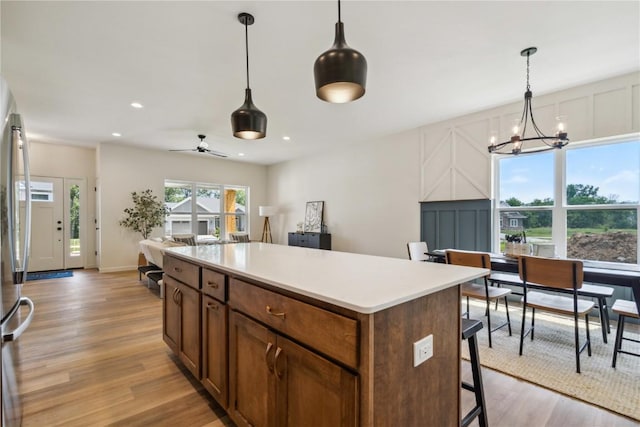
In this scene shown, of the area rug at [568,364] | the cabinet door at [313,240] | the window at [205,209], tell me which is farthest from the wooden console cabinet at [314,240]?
the area rug at [568,364]

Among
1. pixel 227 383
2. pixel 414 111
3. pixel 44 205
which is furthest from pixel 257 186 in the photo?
pixel 227 383

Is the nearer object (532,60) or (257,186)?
(532,60)

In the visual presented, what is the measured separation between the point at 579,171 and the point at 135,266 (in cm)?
826

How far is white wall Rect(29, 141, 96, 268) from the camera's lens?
6.19 metres

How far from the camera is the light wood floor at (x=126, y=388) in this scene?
1760 mm

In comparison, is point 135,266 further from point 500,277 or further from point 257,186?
point 500,277

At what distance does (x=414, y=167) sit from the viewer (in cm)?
522

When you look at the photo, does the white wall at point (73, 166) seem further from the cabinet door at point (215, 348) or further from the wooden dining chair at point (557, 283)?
the wooden dining chair at point (557, 283)

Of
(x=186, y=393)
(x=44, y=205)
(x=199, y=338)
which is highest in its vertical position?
(x=44, y=205)

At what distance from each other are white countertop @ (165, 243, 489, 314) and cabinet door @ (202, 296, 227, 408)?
0.88 feet

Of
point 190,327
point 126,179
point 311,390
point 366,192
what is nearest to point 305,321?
point 311,390

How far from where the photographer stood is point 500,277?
10.9ft

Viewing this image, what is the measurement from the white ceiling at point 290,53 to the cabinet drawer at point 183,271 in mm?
1938

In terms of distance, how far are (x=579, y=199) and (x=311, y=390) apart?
4.29 meters
